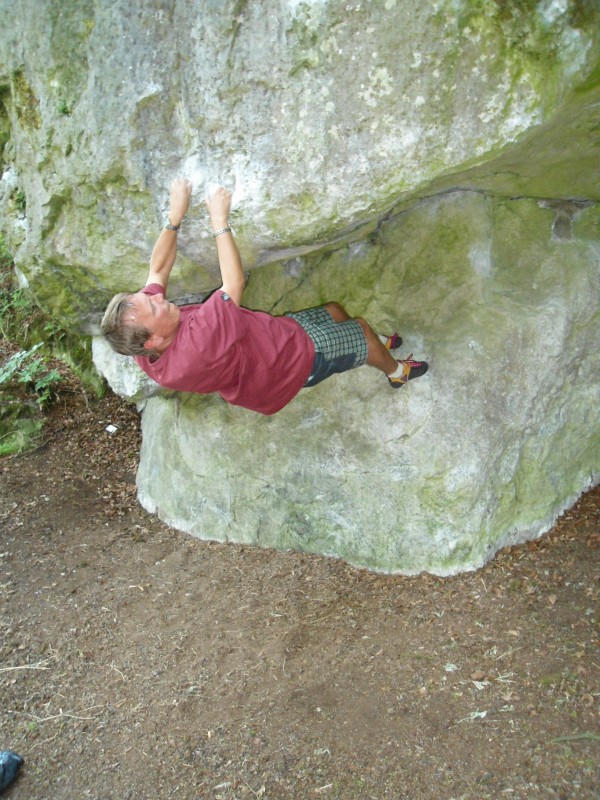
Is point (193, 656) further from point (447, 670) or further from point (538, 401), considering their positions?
point (538, 401)

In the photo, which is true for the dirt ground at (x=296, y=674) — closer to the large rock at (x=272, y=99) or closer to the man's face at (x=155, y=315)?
the man's face at (x=155, y=315)

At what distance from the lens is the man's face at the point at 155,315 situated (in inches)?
125

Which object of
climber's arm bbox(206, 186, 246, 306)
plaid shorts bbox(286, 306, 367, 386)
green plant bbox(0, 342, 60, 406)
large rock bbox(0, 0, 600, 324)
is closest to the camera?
large rock bbox(0, 0, 600, 324)

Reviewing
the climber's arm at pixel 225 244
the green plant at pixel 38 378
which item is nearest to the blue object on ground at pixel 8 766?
the climber's arm at pixel 225 244

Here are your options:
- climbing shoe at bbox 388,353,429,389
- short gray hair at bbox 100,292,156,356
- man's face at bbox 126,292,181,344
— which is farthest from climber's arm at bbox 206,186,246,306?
climbing shoe at bbox 388,353,429,389

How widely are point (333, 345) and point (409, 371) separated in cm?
62

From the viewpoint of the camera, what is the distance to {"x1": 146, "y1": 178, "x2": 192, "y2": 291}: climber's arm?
11.0ft

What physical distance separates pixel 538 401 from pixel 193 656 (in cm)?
262

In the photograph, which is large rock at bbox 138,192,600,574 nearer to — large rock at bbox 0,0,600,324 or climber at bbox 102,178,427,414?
climber at bbox 102,178,427,414

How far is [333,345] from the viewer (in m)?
3.79

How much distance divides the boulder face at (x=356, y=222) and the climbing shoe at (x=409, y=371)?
0.07 m

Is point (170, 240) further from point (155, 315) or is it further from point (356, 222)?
point (356, 222)

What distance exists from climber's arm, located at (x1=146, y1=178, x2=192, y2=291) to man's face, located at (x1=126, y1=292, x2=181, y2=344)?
30 cm

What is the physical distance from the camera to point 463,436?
4.17m
